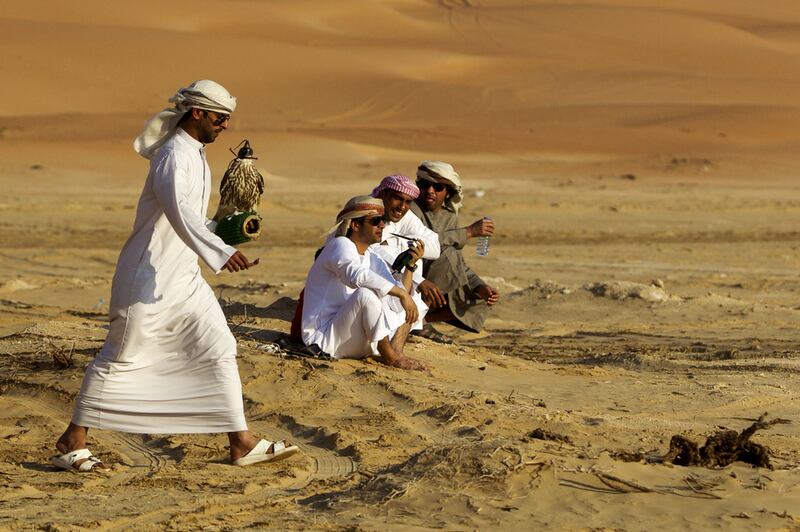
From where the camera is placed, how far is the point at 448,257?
32.1ft

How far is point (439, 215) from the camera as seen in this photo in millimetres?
9883

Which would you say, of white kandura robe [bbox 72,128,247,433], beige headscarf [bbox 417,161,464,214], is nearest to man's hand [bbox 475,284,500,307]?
beige headscarf [bbox 417,161,464,214]

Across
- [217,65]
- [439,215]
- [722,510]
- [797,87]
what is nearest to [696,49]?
[797,87]

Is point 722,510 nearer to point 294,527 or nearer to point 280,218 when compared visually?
point 294,527

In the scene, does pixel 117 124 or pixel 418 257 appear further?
pixel 117 124

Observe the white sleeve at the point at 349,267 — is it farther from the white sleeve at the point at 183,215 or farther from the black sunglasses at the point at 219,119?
the white sleeve at the point at 183,215

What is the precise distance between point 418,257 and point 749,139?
97.8 feet

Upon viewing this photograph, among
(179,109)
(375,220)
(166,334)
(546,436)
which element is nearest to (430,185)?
(375,220)

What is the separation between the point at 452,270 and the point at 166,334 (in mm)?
3870

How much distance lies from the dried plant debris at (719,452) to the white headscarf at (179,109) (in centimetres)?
241

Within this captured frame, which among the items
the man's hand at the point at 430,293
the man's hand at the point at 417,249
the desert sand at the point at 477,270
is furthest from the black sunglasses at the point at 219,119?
the man's hand at the point at 430,293

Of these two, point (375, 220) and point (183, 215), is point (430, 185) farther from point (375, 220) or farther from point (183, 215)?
point (183, 215)

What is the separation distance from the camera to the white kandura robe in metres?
6.04

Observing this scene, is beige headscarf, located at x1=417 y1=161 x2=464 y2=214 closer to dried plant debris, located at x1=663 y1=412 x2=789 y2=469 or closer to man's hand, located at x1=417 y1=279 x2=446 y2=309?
man's hand, located at x1=417 y1=279 x2=446 y2=309
